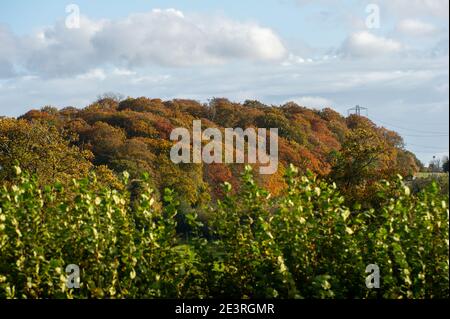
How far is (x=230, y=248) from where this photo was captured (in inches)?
231

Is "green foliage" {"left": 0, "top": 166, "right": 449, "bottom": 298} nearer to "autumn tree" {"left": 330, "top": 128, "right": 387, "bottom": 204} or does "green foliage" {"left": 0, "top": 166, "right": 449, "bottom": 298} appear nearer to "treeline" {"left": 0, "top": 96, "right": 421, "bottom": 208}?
"treeline" {"left": 0, "top": 96, "right": 421, "bottom": 208}

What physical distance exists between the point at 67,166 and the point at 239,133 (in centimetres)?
2807

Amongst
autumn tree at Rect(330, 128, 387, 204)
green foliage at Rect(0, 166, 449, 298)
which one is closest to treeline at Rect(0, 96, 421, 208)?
autumn tree at Rect(330, 128, 387, 204)

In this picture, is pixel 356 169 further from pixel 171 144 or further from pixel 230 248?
pixel 171 144

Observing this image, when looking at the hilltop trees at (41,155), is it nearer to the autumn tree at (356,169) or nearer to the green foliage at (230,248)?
the autumn tree at (356,169)

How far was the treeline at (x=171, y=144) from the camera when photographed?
1598cm

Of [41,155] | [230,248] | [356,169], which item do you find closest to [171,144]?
[41,155]

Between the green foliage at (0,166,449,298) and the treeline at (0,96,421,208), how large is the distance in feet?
2.09

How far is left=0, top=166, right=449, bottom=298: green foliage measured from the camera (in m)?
5.51

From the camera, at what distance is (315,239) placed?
573 centimetres

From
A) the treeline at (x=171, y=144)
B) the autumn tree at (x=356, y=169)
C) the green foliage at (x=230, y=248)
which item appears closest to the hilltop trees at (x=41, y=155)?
the treeline at (x=171, y=144)

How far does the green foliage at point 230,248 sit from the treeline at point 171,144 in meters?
0.64

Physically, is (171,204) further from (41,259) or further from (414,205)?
(414,205)
